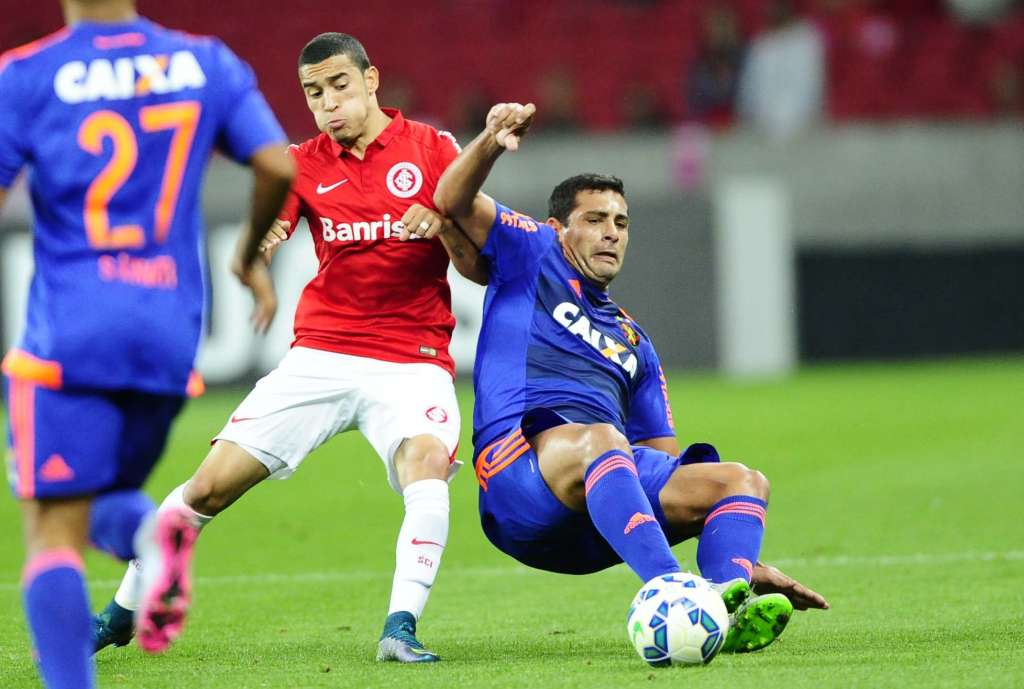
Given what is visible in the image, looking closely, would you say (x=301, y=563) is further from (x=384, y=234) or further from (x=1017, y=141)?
(x=1017, y=141)

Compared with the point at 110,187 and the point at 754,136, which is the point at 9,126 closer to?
the point at 110,187

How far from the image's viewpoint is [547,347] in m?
5.83

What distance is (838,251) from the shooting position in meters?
19.0

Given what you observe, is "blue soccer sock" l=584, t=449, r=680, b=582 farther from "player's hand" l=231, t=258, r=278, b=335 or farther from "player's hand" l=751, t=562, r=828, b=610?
"player's hand" l=231, t=258, r=278, b=335

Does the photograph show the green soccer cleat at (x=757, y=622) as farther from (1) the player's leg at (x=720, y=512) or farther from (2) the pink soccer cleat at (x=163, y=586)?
(2) the pink soccer cleat at (x=163, y=586)

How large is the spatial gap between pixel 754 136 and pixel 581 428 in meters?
13.8

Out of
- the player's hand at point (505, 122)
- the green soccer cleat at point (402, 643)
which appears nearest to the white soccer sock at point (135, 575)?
the green soccer cleat at point (402, 643)

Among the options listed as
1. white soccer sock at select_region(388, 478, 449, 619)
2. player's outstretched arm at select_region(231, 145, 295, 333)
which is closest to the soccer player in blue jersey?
player's outstretched arm at select_region(231, 145, 295, 333)

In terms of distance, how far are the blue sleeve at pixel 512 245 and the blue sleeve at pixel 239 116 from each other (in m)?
1.73

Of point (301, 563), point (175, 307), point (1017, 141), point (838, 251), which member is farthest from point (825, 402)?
point (175, 307)

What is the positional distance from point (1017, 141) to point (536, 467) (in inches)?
592

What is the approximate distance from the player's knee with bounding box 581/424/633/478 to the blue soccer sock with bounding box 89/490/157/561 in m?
1.62

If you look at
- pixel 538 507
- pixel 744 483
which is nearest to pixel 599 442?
pixel 538 507

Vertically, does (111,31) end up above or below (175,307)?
above
